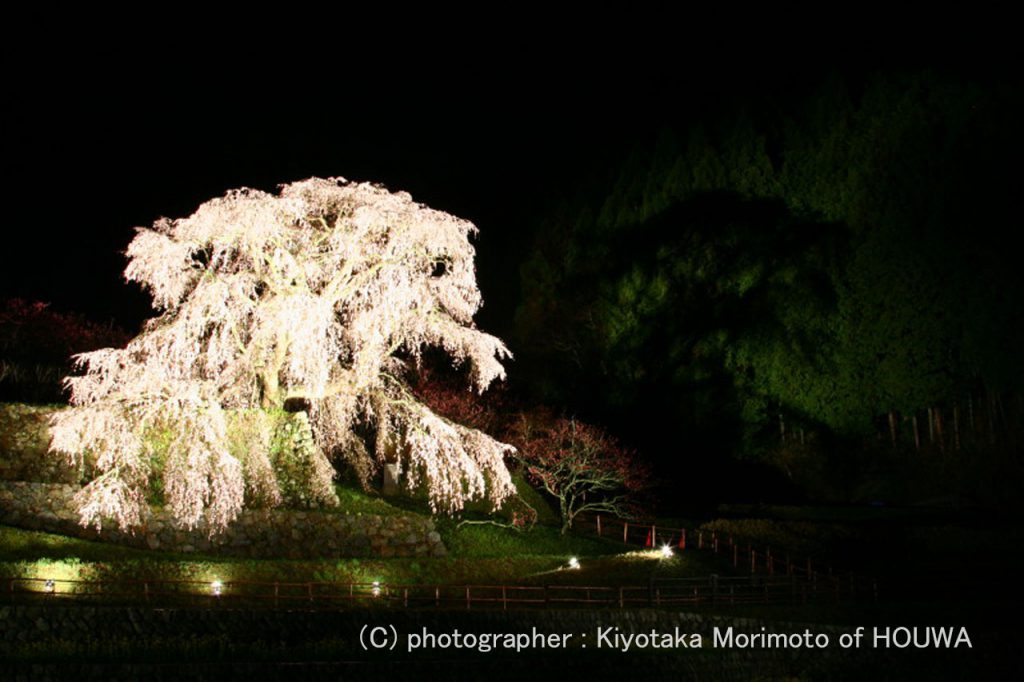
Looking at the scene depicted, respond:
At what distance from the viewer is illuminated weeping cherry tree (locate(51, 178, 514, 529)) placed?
63.3 feet

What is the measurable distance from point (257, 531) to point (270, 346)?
4.30 metres

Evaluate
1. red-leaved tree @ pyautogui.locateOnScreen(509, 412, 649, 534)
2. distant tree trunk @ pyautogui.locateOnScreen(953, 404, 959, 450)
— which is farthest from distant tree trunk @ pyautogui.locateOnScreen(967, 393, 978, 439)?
red-leaved tree @ pyautogui.locateOnScreen(509, 412, 649, 534)

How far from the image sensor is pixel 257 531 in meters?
20.9

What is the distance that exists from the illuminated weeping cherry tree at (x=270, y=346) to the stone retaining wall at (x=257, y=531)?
20.2 inches

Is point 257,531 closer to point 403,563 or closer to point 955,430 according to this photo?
point 403,563

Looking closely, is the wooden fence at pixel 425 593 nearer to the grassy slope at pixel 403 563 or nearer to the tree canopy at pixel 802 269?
the grassy slope at pixel 403 563

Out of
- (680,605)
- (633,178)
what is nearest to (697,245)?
(633,178)

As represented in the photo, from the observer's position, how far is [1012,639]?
2023 centimetres

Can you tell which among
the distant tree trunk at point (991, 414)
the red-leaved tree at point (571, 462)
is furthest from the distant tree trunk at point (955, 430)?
the red-leaved tree at point (571, 462)

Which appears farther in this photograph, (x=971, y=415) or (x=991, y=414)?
(x=971, y=415)

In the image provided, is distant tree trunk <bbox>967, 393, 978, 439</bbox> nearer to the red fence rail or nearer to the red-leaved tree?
the red fence rail

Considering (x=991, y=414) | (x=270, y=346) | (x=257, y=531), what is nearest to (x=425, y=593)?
(x=257, y=531)

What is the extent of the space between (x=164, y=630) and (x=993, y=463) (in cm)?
2262

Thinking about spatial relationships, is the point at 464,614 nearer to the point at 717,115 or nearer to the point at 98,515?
the point at 98,515
